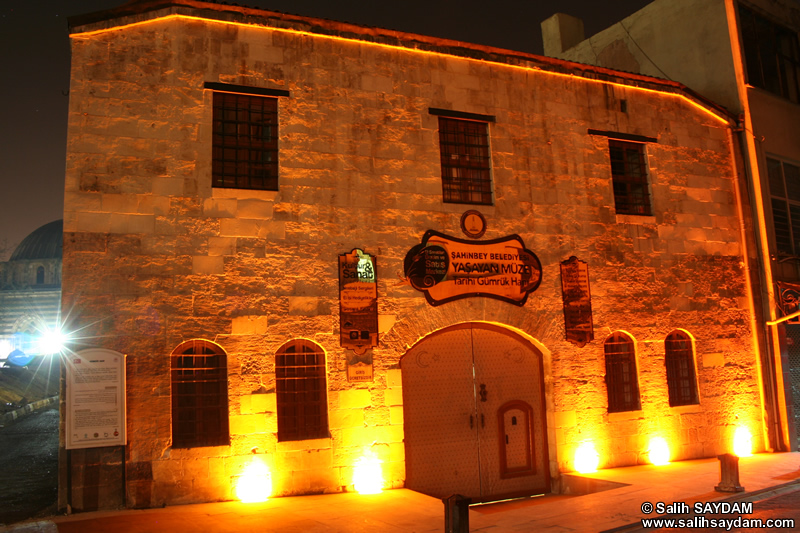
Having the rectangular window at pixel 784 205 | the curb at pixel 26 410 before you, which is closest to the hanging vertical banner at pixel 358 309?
the rectangular window at pixel 784 205

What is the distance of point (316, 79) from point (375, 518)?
6.36m

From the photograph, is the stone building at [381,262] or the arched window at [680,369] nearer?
the stone building at [381,262]

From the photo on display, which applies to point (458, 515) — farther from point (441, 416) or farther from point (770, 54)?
point (770, 54)

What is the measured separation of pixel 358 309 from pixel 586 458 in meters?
4.74

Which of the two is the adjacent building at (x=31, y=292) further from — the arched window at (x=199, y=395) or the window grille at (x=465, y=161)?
the window grille at (x=465, y=161)

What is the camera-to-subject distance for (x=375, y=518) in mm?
7406

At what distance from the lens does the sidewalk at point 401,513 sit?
6973 millimetres

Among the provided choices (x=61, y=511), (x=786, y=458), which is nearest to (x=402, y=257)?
(x=61, y=511)

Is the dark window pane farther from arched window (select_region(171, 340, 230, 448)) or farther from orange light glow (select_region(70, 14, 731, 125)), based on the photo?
→ arched window (select_region(171, 340, 230, 448))

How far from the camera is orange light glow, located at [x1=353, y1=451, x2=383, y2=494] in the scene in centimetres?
897

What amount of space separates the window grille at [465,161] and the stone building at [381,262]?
39 millimetres

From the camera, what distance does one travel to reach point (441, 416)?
984 cm

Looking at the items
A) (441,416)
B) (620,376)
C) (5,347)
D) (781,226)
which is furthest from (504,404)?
(5,347)

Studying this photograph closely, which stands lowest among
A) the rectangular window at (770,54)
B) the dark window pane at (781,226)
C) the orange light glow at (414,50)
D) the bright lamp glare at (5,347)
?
the dark window pane at (781,226)
